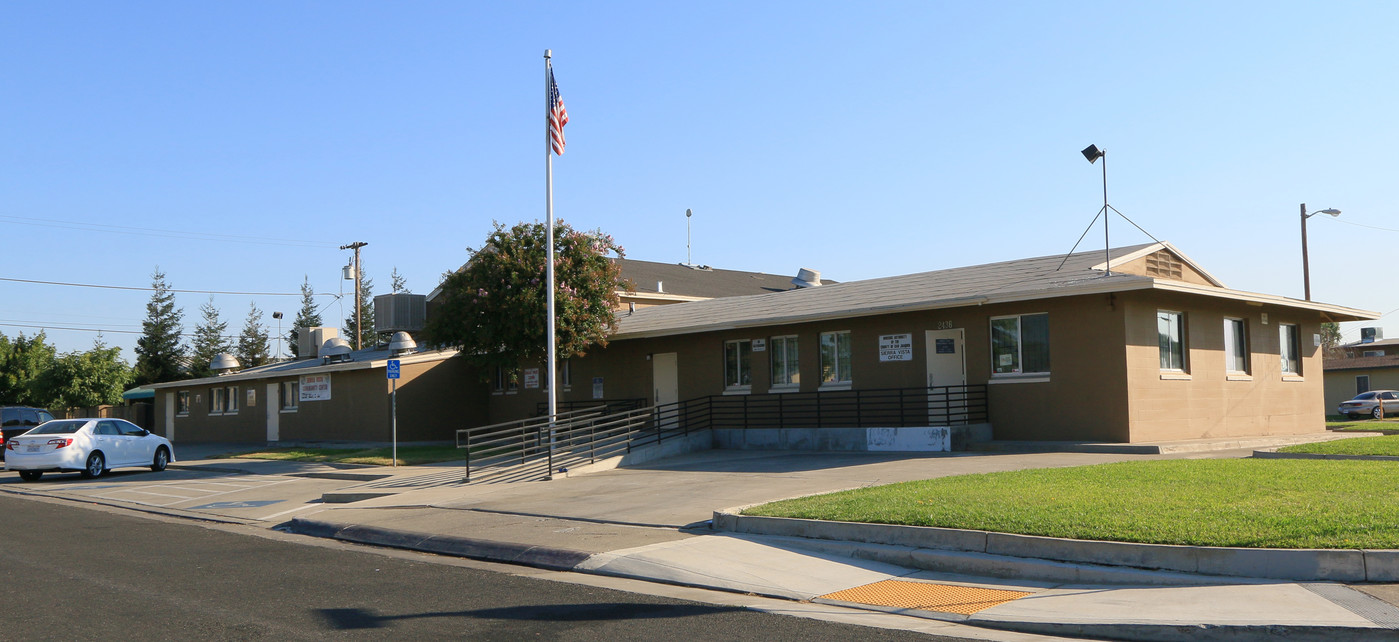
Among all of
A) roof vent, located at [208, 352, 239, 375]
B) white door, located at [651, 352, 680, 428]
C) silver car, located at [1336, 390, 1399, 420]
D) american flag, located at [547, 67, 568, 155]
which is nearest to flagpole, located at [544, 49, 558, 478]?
american flag, located at [547, 67, 568, 155]

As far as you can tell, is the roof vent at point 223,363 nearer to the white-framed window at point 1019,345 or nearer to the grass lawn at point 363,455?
the grass lawn at point 363,455

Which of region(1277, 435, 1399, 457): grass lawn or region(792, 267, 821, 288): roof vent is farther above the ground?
region(792, 267, 821, 288): roof vent

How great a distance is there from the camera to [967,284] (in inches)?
882

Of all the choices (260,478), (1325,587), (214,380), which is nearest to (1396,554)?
(1325,587)

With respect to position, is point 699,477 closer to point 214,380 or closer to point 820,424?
point 820,424

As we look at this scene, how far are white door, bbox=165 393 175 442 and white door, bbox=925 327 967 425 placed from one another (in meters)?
33.3

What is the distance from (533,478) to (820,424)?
7.35 m

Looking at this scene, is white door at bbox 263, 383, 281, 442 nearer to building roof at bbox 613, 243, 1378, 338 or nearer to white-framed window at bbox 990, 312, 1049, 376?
building roof at bbox 613, 243, 1378, 338

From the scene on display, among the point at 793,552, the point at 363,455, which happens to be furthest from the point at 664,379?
the point at 793,552

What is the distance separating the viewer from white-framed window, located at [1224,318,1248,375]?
2206 cm

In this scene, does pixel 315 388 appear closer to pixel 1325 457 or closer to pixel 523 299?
pixel 523 299

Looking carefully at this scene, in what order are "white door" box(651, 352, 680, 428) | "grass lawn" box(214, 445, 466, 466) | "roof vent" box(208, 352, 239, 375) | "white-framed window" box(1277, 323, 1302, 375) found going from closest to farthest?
"white-framed window" box(1277, 323, 1302, 375)
"grass lawn" box(214, 445, 466, 466)
"white door" box(651, 352, 680, 428)
"roof vent" box(208, 352, 239, 375)

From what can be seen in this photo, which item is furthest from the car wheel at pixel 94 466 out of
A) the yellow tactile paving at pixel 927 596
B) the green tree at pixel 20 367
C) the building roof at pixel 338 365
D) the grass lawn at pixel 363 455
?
the green tree at pixel 20 367

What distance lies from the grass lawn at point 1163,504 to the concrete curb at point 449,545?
7.62 feet
